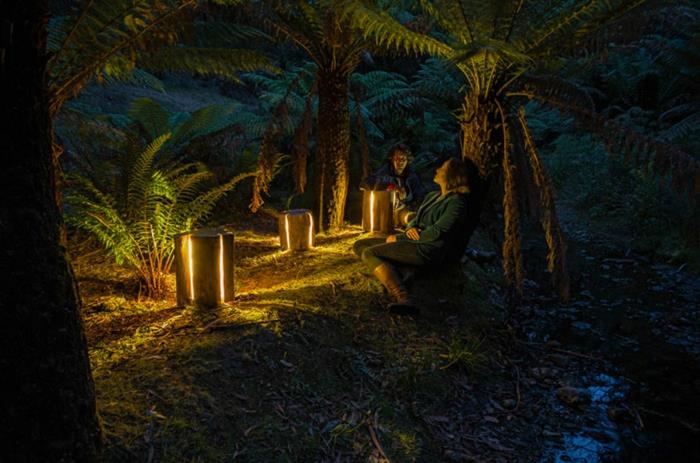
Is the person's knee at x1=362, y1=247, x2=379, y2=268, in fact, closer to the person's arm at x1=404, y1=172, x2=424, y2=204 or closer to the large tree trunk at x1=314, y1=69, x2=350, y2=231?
the large tree trunk at x1=314, y1=69, x2=350, y2=231

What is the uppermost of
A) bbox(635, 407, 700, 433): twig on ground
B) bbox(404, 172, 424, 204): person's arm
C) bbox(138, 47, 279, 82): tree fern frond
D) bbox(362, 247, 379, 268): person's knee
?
bbox(138, 47, 279, 82): tree fern frond

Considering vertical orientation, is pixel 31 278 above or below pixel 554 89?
below

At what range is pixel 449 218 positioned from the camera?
3.55 meters

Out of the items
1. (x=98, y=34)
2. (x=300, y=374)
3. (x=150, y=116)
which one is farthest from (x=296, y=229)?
(x=150, y=116)

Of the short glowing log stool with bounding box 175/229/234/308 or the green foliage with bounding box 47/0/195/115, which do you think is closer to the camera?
the green foliage with bounding box 47/0/195/115

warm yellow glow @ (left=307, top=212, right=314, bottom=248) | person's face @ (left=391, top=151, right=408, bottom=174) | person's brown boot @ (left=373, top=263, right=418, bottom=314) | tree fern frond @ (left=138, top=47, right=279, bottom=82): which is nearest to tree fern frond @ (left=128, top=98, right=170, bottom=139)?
tree fern frond @ (left=138, top=47, right=279, bottom=82)

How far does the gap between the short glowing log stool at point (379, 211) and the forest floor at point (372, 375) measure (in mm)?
942

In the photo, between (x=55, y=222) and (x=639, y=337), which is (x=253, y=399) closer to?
(x=55, y=222)

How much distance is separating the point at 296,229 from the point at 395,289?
62.9 inches

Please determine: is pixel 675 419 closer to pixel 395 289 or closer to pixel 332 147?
pixel 395 289

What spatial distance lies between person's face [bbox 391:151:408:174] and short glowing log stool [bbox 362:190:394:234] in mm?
645

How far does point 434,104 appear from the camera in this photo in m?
10.6

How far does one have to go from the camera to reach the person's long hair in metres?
3.58

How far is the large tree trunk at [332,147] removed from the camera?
5141 mm
